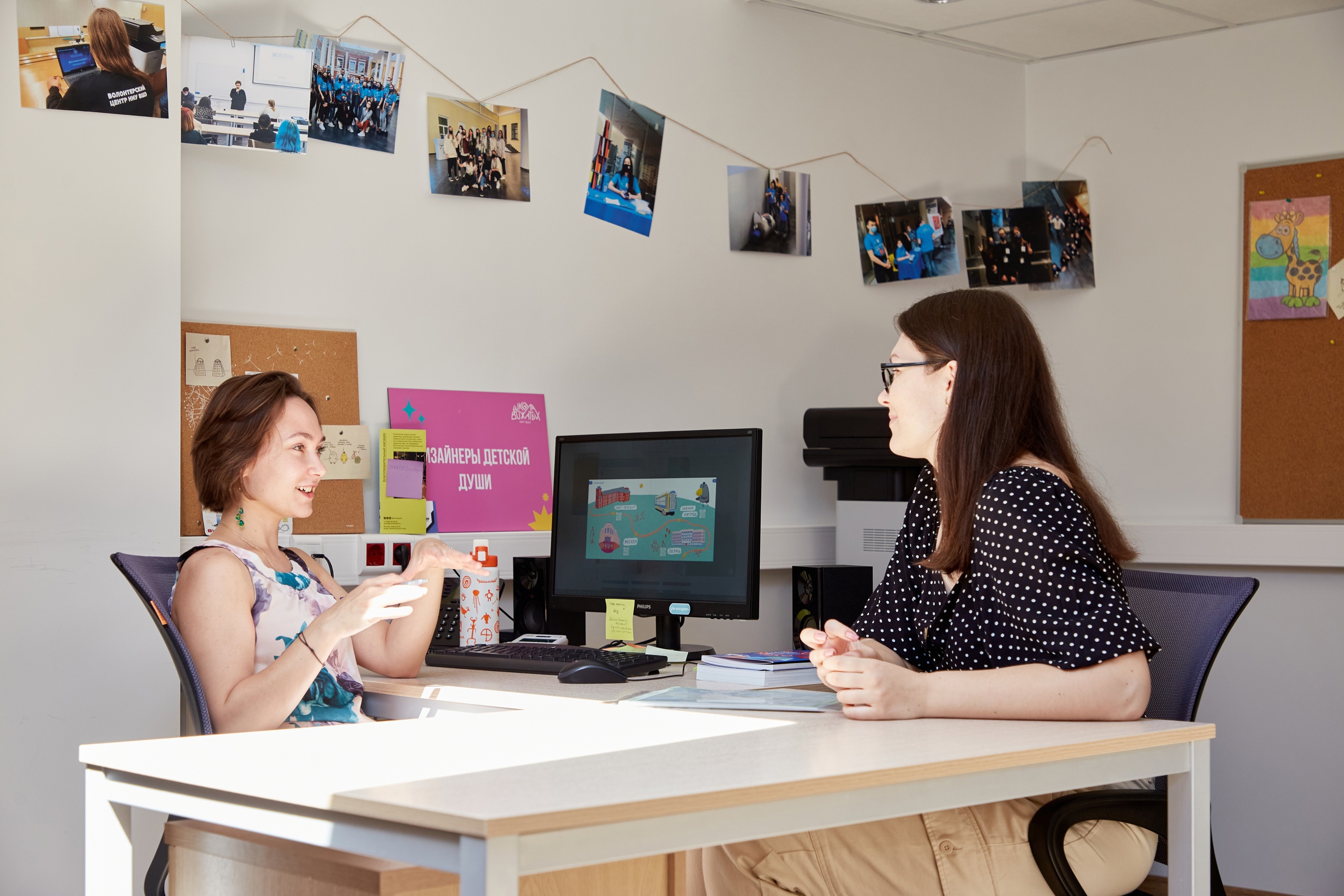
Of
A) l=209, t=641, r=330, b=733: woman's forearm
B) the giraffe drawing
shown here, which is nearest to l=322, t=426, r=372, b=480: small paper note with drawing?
l=209, t=641, r=330, b=733: woman's forearm

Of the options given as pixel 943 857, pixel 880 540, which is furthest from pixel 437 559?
pixel 880 540

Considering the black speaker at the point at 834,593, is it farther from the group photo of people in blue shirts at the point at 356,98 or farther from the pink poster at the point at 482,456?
the group photo of people in blue shirts at the point at 356,98

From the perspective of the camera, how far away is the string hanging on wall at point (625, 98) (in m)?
2.85

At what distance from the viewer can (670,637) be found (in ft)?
8.53

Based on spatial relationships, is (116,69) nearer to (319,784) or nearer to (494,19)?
(494,19)

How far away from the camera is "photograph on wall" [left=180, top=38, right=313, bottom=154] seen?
106 inches

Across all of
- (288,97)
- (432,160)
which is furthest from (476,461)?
(288,97)

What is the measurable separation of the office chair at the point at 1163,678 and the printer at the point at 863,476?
1304 millimetres

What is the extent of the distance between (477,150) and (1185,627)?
80.7 inches

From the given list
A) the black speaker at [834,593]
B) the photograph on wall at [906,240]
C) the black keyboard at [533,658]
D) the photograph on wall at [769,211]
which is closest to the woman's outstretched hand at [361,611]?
the black keyboard at [533,658]

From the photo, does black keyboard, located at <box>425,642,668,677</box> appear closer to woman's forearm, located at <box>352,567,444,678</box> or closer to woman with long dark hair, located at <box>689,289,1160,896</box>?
woman's forearm, located at <box>352,567,444,678</box>

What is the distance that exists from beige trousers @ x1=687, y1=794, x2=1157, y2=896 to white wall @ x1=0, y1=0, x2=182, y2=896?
1.37 metres

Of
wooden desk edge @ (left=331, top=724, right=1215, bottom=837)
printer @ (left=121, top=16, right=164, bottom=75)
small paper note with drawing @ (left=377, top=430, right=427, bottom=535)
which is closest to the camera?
wooden desk edge @ (left=331, top=724, right=1215, bottom=837)

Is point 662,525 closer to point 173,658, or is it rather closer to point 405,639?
point 405,639
